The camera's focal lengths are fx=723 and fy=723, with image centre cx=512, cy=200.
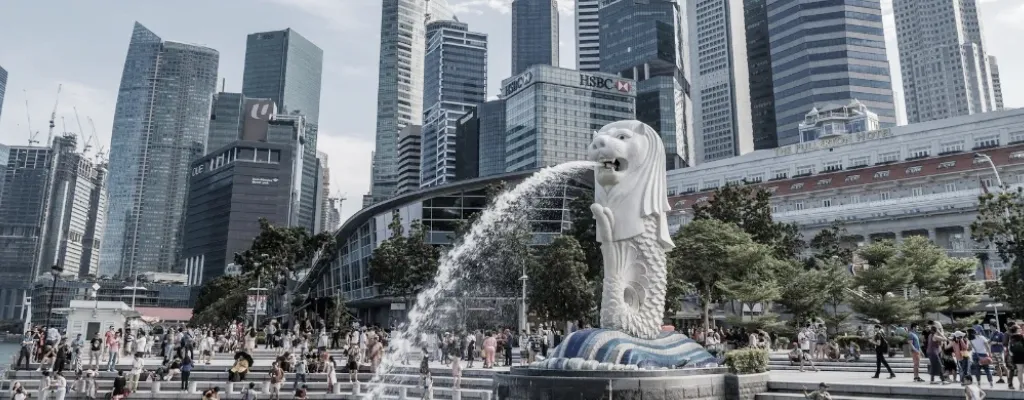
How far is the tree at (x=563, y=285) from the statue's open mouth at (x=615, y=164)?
21306mm

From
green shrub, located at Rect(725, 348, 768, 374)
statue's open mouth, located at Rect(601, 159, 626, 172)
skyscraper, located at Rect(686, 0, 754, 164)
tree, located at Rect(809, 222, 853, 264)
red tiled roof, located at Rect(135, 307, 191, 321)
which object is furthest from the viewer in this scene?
skyscraper, located at Rect(686, 0, 754, 164)

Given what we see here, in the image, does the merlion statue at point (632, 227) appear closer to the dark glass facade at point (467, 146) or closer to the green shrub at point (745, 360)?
the green shrub at point (745, 360)

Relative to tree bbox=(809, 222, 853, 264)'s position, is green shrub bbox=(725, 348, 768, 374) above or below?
below

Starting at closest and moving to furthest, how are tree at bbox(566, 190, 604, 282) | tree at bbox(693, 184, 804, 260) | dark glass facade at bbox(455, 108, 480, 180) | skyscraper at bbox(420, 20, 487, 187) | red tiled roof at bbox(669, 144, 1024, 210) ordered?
tree at bbox(566, 190, 604, 282) → tree at bbox(693, 184, 804, 260) → red tiled roof at bbox(669, 144, 1024, 210) → dark glass facade at bbox(455, 108, 480, 180) → skyscraper at bbox(420, 20, 487, 187)

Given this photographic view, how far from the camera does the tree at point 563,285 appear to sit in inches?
1560

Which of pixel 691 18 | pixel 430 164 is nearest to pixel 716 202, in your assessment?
pixel 430 164

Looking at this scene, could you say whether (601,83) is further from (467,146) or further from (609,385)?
(609,385)

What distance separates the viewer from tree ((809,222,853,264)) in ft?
184

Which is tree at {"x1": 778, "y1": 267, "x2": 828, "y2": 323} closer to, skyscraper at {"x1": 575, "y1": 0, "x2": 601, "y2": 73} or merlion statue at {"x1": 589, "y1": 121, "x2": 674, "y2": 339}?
merlion statue at {"x1": 589, "y1": 121, "x2": 674, "y2": 339}

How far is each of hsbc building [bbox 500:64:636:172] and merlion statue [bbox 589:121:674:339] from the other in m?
100

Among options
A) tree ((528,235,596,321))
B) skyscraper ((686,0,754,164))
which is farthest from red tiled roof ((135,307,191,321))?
skyscraper ((686,0,754,164))

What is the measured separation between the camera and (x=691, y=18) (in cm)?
18875

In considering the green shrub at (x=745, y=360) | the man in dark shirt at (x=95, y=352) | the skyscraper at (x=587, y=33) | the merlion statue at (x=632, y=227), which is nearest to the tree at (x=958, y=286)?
the green shrub at (x=745, y=360)

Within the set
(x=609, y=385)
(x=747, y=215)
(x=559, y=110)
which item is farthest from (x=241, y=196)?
(x=609, y=385)
